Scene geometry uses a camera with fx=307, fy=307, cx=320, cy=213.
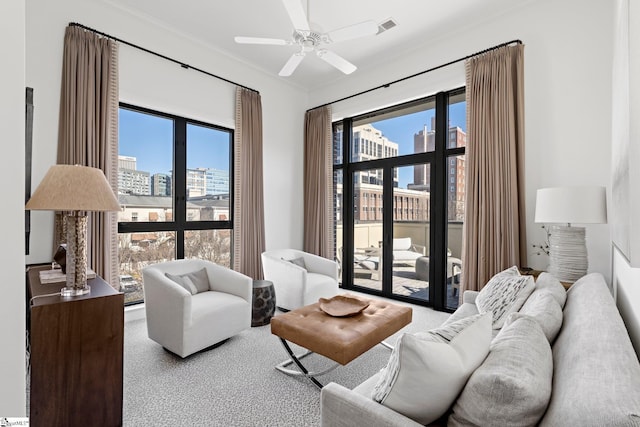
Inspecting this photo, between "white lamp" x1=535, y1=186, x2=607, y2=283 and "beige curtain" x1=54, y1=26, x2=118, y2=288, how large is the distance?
3748 millimetres

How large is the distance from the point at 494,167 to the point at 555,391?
8.67 ft

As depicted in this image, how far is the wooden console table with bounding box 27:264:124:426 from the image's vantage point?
1.43 metres

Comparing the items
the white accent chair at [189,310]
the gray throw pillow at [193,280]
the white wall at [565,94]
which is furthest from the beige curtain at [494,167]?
the gray throw pillow at [193,280]

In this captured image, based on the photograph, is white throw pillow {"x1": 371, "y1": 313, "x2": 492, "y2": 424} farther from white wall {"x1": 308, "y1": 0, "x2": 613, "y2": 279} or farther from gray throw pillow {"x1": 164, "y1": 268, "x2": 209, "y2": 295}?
white wall {"x1": 308, "y1": 0, "x2": 613, "y2": 279}

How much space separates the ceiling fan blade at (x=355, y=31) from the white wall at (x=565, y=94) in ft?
5.52

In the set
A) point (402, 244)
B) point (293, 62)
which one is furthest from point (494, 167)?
point (293, 62)

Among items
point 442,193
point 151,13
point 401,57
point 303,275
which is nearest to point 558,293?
point 442,193

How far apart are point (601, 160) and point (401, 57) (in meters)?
2.43

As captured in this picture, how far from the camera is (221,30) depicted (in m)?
3.48

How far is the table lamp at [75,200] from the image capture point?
58.7 inches

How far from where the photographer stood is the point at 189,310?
7.66ft

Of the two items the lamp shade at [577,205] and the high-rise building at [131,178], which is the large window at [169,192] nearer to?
the high-rise building at [131,178]

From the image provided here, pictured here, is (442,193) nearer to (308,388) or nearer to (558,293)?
(558,293)

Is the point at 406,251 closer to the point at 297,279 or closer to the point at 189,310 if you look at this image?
the point at 297,279
